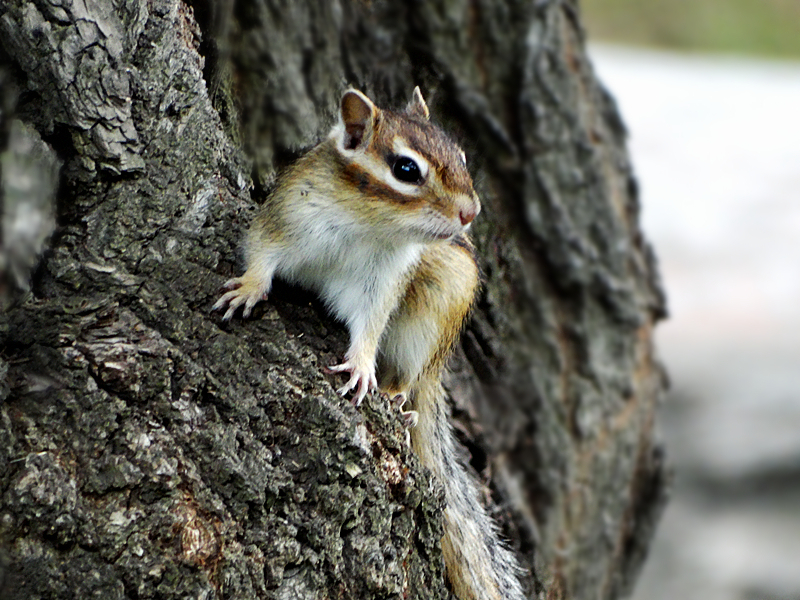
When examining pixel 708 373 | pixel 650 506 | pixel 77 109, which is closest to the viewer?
pixel 77 109

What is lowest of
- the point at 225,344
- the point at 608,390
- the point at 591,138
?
the point at 608,390

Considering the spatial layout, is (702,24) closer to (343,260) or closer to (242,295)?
(343,260)

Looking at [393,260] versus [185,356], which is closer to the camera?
[185,356]

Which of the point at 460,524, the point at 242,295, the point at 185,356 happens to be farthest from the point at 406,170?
the point at 460,524

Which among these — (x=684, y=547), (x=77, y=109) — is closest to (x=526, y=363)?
(x=77, y=109)

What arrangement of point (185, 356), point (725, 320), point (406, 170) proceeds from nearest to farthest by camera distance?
point (185, 356)
point (406, 170)
point (725, 320)

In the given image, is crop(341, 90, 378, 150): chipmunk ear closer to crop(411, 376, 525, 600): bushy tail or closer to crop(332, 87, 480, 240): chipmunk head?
crop(332, 87, 480, 240): chipmunk head

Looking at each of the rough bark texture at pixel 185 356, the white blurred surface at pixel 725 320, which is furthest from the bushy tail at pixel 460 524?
the white blurred surface at pixel 725 320

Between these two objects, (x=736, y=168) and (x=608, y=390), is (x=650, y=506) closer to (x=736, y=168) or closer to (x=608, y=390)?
(x=608, y=390)
